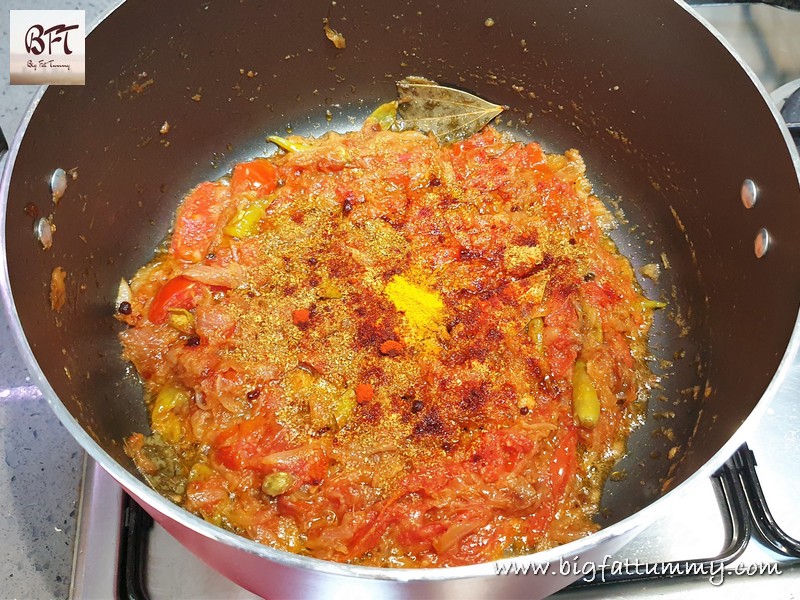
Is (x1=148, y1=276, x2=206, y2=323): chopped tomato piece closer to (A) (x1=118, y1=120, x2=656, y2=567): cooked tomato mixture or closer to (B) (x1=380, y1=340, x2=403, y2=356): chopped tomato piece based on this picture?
(A) (x1=118, y1=120, x2=656, y2=567): cooked tomato mixture

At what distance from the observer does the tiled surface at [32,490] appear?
1.74m

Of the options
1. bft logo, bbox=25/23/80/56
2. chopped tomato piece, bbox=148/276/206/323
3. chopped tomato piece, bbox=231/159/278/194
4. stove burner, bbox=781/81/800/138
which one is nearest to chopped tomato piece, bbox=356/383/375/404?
chopped tomato piece, bbox=148/276/206/323

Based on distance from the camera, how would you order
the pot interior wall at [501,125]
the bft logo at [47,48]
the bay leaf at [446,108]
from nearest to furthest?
the pot interior wall at [501,125] → the bft logo at [47,48] → the bay leaf at [446,108]

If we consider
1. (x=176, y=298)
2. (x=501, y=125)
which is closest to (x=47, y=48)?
(x=176, y=298)

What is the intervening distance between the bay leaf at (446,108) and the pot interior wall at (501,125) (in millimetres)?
44

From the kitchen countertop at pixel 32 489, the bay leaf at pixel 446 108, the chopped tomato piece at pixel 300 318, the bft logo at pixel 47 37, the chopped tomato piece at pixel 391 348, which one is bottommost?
the kitchen countertop at pixel 32 489

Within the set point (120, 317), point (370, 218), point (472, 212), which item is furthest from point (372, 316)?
point (120, 317)

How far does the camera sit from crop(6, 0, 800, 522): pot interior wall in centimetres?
171

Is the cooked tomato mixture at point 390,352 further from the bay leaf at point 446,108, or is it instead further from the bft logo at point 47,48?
the bft logo at point 47,48

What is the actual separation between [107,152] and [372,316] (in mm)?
1059

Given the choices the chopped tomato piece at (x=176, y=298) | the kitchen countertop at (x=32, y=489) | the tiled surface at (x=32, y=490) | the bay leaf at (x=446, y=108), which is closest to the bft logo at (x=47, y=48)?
the kitchen countertop at (x=32, y=489)

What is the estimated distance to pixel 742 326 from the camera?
1.82 m

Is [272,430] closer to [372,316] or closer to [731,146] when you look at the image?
[372,316]

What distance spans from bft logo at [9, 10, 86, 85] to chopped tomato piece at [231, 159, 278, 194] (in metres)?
0.64
